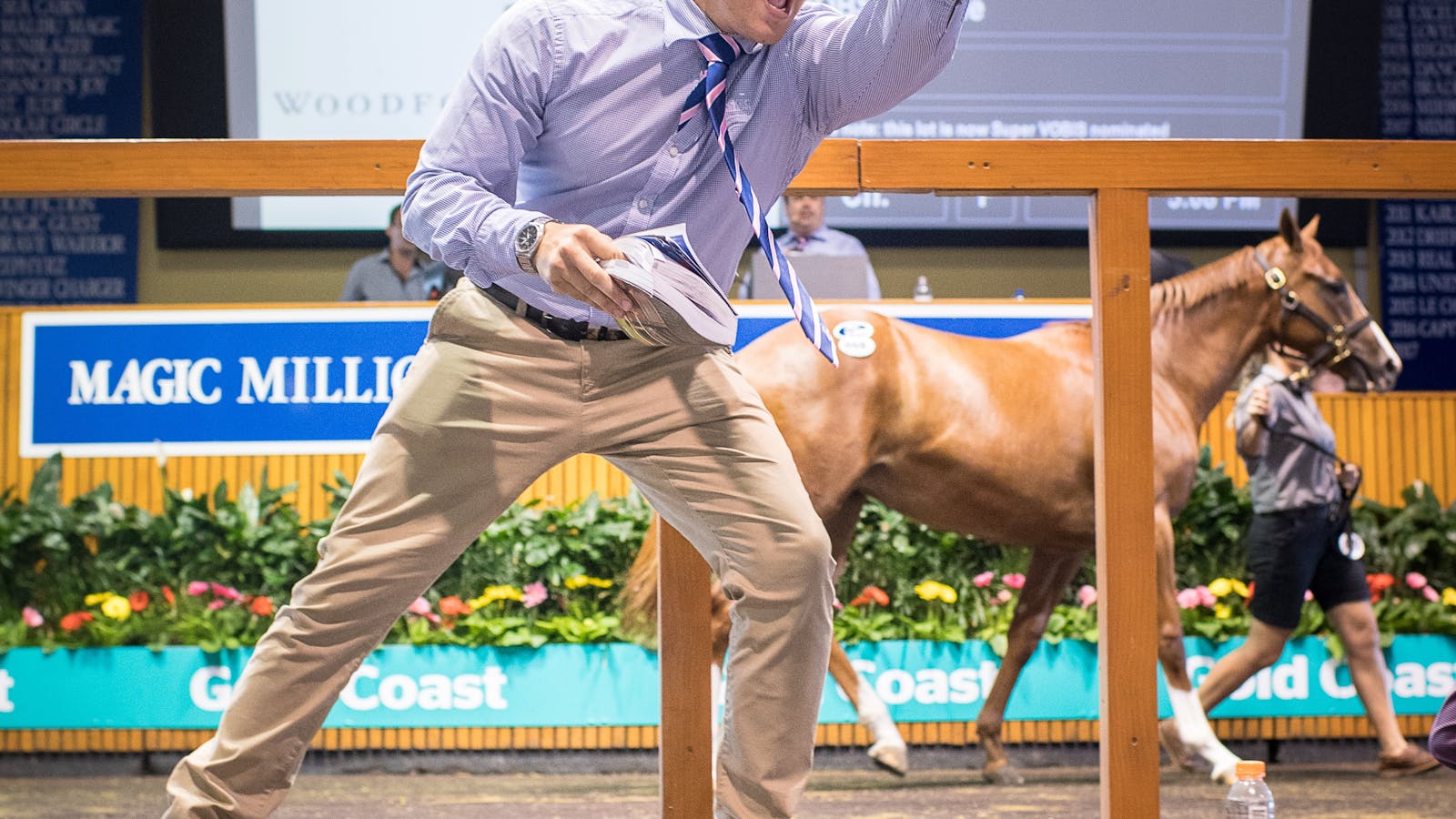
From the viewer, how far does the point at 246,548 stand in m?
5.28

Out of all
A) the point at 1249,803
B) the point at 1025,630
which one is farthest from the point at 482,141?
the point at 1025,630

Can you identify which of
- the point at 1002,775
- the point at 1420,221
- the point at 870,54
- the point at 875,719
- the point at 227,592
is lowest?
the point at 1002,775

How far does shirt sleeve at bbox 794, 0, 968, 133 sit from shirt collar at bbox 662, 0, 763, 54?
118 mm

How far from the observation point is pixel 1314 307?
4.87 meters

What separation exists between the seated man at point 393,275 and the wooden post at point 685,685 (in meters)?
4.88

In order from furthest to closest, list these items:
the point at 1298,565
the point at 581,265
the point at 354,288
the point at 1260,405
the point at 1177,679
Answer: the point at 354,288, the point at 1260,405, the point at 1298,565, the point at 1177,679, the point at 581,265

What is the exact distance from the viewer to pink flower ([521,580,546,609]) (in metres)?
5.14

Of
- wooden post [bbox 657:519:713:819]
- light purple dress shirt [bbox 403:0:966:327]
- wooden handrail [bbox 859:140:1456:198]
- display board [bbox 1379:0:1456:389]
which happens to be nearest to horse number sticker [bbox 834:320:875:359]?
wooden handrail [bbox 859:140:1456:198]

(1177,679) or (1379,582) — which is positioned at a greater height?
(1379,582)

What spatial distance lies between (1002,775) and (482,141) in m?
3.19

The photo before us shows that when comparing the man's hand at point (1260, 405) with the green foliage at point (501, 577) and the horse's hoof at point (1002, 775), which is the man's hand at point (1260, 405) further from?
the horse's hoof at point (1002, 775)

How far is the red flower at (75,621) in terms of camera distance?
202 inches

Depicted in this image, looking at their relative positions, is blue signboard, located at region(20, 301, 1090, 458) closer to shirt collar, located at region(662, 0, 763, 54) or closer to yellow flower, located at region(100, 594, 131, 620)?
yellow flower, located at region(100, 594, 131, 620)

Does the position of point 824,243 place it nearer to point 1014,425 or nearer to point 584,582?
point 584,582
